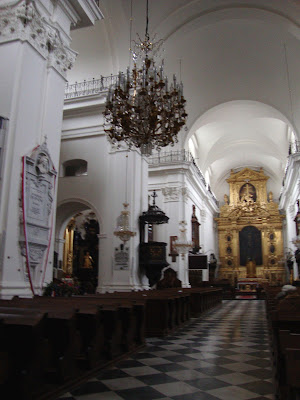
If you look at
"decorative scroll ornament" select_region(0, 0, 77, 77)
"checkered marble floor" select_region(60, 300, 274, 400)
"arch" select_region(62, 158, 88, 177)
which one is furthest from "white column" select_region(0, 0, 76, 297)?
"arch" select_region(62, 158, 88, 177)

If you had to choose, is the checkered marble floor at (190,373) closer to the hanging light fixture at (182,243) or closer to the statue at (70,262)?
the hanging light fixture at (182,243)

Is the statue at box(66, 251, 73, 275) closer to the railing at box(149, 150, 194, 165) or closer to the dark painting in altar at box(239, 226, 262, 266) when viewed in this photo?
the railing at box(149, 150, 194, 165)

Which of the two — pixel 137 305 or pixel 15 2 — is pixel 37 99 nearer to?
pixel 15 2

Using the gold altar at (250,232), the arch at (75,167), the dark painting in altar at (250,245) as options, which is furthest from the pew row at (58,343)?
the dark painting in altar at (250,245)

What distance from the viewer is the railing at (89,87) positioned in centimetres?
1111

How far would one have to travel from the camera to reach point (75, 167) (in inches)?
472

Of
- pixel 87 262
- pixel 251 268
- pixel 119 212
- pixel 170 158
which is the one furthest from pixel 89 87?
pixel 251 268

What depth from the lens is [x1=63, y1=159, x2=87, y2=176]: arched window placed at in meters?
11.7

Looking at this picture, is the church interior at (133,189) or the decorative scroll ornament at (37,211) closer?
the church interior at (133,189)

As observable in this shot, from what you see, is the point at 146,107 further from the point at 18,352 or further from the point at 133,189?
the point at 18,352

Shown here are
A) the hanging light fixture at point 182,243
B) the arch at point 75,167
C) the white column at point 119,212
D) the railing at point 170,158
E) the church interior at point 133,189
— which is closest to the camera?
the church interior at point 133,189

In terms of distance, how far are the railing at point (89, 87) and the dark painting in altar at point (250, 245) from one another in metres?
17.7

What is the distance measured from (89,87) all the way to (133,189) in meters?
3.89

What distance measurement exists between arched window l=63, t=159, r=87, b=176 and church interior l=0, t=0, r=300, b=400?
3.2 inches
